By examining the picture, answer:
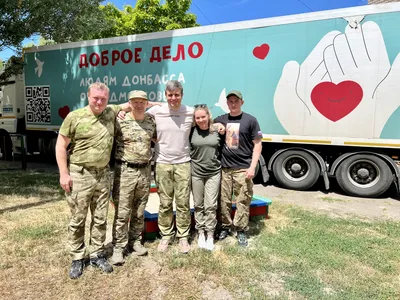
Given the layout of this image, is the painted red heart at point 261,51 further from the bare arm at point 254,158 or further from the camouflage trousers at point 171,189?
the camouflage trousers at point 171,189

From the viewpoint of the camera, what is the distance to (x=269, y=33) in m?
6.48

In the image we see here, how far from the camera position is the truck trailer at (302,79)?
18.9 ft

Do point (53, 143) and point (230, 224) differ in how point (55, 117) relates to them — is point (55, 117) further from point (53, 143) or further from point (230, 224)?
point (230, 224)

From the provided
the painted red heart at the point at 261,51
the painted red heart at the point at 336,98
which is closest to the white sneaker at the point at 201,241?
the painted red heart at the point at 336,98

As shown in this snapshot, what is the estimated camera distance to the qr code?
9156 millimetres

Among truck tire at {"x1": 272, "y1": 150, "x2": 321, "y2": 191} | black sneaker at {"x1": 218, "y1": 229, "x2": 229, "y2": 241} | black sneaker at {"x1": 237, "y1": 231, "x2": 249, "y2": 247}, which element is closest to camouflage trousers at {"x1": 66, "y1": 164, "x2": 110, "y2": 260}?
black sneaker at {"x1": 218, "y1": 229, "x2": 229, "y2": 241}

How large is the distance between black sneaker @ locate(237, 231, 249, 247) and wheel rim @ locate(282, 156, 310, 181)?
3305 mm

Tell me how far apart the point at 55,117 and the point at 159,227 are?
6736 millimetres

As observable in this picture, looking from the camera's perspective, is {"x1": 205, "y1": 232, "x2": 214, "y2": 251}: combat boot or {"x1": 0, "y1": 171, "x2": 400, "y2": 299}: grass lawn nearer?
{"x1": 0, "y1": 171, "x2": 400, "y2": 299}: grass lawn

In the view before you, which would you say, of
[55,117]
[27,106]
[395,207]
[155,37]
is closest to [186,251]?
[395,207]

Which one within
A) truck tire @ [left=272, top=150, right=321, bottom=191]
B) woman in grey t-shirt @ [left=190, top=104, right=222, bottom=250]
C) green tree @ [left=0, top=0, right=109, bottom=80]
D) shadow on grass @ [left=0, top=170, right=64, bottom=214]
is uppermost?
green tree @ [left=0, top=0, right=109, bottom=80]

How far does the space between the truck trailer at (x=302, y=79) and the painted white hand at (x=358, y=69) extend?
17 millimetres

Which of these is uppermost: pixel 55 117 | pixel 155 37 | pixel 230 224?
pixel 155 37

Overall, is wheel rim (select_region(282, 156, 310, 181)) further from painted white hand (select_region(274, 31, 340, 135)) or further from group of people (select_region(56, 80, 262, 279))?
group of people (select_region(56, 80, 262, 279))
